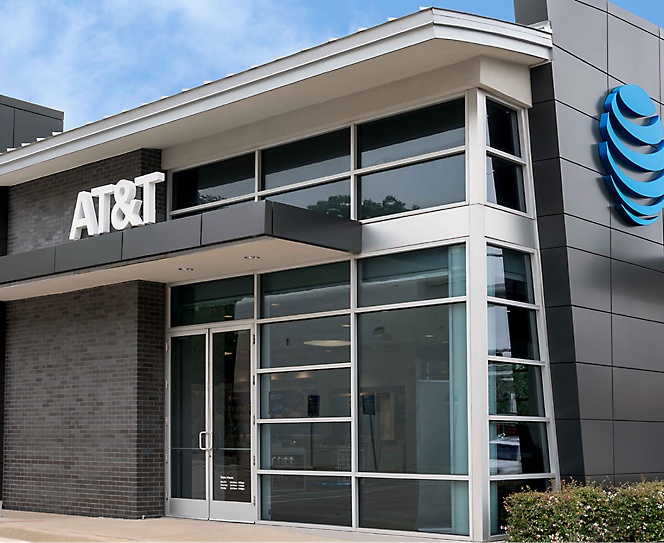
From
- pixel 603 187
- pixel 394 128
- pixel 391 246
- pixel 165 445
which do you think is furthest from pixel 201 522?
pixel 603 187

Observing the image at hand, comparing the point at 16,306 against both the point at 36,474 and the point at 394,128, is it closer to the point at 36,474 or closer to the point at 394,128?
the point at 36,474

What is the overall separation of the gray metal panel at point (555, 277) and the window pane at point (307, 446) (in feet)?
10.0

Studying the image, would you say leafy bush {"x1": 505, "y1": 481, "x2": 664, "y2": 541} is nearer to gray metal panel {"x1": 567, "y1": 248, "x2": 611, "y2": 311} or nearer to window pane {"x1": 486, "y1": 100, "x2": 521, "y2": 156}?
gray metal panel {"x1": 567, "y1": 248, "x2": 611, "y2": 311}

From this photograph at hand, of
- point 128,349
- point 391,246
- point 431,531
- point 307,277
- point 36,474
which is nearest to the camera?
point 431,531

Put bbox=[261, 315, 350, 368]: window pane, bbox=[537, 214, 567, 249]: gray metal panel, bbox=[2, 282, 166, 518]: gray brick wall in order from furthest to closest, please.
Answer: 1. bbox=[2, 282, 166, 518]: gray brick wall
2. bbox=[261, 315, 350, 368]: window pane
3. bbox=[537, 214, 567, 249]: gray metal panel

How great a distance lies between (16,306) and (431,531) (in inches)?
360

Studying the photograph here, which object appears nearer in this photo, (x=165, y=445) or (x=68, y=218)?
(x=165, y=445)

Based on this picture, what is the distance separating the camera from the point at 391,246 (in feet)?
42.1

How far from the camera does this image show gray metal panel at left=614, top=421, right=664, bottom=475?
509 inches

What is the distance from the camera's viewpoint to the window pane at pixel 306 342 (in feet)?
43.7

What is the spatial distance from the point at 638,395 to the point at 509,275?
8.66 feet

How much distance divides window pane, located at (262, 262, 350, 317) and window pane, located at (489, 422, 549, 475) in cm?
266

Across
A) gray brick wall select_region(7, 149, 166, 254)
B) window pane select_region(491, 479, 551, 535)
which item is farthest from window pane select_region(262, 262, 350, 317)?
window pane select_region(491, 479, 551, 535)

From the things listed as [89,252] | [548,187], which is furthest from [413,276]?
[89,252]
